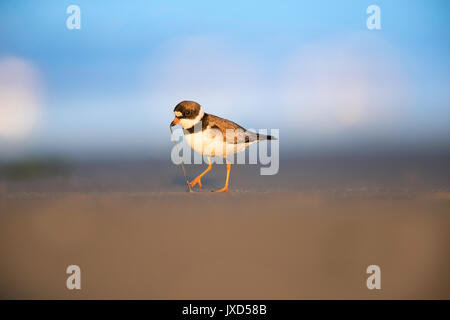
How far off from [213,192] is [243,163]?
166cm

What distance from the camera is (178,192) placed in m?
4.80

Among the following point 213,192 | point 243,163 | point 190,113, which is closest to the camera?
point 190,113

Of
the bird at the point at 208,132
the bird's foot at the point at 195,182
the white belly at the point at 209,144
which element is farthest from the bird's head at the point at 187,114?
the bird's foot at the point at 195,182

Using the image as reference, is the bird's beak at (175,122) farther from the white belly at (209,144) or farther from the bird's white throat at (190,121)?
the white belly at (209,144)

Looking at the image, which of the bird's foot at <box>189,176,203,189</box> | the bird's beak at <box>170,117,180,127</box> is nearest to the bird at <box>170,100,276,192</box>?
the bird's beak at <box>170,117,180,127</box>

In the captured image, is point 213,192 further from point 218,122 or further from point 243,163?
point 243,163

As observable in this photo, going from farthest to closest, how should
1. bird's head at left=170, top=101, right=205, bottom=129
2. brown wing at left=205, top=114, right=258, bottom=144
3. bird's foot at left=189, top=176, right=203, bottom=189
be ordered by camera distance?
bird's foot at left=189, top=176, right=203, bottom=189
brown wing at left=205, top=114, right=258, bottom=144
bird's head at left=170, top=101, right=205, bottom=129

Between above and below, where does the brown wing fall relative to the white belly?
above

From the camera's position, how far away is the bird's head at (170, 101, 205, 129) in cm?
440

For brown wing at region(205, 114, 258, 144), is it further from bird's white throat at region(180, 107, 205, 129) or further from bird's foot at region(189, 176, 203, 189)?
bird's foot at region(189, 176, 203, 189)

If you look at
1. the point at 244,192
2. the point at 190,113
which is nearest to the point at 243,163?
the point at 244,192

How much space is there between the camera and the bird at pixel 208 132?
443 centimetres

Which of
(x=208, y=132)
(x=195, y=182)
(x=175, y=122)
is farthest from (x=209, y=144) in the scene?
(x=195, y=182)

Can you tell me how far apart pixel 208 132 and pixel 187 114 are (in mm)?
265
